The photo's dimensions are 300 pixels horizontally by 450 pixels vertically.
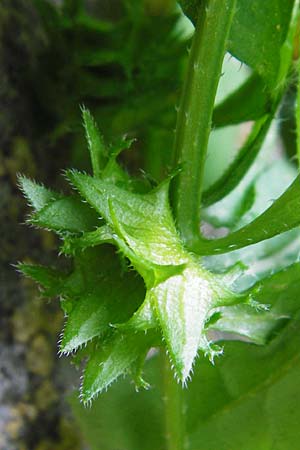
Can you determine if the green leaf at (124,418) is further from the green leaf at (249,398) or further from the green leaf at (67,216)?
the green leaf at (67,216)

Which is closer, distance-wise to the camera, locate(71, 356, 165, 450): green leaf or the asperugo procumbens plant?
the asperugo procumbens plant

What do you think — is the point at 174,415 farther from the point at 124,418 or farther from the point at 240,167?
the point at 240,167

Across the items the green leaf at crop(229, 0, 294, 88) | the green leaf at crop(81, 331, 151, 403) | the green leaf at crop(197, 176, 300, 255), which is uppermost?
the green leaf at crop(229, 0, 294, 88)

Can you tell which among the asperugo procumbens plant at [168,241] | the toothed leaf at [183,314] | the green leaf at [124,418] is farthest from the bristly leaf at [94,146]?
the green leaf at [124,418]

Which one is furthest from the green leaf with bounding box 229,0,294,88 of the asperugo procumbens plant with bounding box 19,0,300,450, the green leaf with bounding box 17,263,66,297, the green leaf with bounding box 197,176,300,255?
the green leaf with bounding box 17,263,66,297

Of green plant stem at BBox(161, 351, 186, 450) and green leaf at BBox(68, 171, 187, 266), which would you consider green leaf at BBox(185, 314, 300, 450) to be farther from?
green leaf at BBox(68, 171, 187, 266)

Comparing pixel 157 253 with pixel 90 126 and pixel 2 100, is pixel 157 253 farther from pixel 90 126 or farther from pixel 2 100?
pixel 2 100

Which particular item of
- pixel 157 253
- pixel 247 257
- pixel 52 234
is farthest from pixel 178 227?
pixel 52 234
